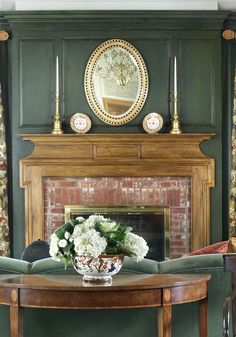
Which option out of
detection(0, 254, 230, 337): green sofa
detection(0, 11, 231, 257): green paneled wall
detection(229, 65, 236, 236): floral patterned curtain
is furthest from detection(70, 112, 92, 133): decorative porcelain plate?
detection(0, 254, 230, 337): green sofa

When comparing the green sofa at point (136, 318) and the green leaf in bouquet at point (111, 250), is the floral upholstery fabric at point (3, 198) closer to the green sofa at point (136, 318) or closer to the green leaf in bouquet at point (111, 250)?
the green sofa at point (136, 318)

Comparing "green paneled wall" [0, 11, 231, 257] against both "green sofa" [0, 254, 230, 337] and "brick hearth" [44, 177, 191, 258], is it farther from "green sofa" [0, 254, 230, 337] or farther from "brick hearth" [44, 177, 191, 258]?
"green sofa" [0, 254, 230, 337]

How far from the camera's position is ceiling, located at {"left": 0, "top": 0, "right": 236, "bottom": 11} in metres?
9.09

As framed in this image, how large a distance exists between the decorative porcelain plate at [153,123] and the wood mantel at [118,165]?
146mm

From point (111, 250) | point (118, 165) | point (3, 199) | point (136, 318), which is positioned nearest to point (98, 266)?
point (111, 250)

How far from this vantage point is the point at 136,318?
4.86 m

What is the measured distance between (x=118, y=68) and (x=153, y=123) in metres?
0.68

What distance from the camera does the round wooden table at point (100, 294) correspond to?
14.3ft

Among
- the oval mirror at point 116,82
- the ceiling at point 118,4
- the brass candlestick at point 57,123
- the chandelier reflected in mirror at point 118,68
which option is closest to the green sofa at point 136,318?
the brass candlestick at point 57,123

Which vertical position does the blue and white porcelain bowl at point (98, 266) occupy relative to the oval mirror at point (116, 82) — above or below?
below

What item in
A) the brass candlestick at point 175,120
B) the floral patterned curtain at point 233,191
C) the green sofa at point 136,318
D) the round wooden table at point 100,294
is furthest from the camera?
the floral patterned curtain at point 233,191

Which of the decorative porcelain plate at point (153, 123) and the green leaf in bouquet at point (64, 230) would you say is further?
the decorative porcelain plate at point (153, 123)

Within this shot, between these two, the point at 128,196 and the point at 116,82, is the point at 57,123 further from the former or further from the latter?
the point at 128,196

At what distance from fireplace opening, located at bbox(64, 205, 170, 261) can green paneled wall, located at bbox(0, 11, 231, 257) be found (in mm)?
606
